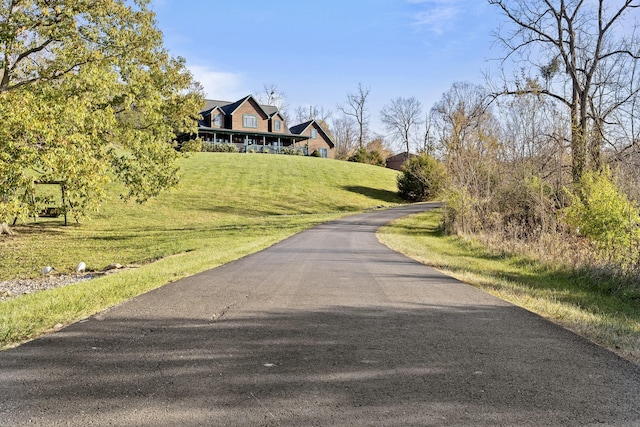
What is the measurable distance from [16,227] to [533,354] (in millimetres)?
27368

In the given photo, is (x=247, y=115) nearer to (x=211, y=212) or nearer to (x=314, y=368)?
(x=211, y=212)

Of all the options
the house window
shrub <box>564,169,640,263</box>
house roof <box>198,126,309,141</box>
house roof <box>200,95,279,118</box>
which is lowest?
shrub <box>564,169,640,263</box>

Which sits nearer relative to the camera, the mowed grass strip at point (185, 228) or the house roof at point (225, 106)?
the mowed grass strip at point (185, 228)

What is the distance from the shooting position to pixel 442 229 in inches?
973

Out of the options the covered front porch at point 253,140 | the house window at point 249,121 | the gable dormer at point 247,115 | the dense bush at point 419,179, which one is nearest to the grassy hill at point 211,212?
the dense bush at point 419,179

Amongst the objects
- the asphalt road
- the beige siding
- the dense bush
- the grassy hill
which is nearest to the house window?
the beige siding

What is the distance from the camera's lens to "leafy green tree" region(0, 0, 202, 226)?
13.8m

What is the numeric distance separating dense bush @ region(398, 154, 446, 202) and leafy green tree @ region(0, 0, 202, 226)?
24558 mm

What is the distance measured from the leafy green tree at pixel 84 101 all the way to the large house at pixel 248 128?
38793mm

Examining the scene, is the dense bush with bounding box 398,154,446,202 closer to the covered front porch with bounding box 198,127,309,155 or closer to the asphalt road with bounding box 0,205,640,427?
the covered front porch with bounding box 198,127,309,155

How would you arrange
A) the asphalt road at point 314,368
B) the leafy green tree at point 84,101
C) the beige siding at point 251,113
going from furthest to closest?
the beige siding at point 251,113 → the leafy green tree at point 84,101 → the asphalt road at point 314,368

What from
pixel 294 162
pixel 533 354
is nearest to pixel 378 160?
pixel 294 162

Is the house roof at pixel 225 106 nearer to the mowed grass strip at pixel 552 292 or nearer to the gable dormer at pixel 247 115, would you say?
the gable dormer at pixel 247 115

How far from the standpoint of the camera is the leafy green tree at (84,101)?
1382 cm
